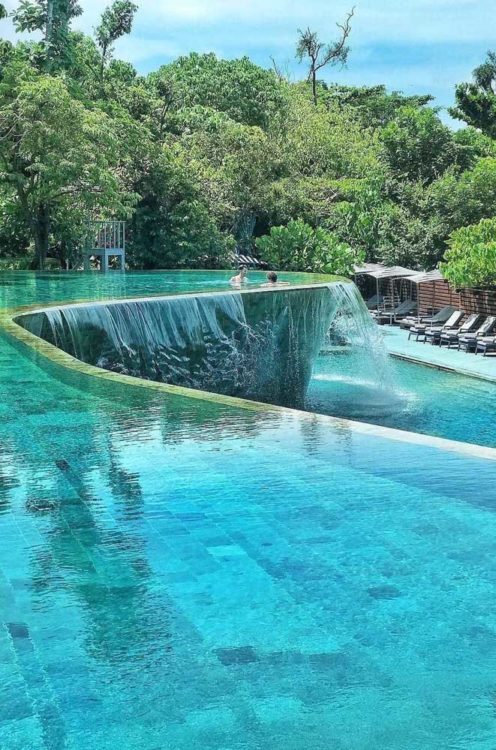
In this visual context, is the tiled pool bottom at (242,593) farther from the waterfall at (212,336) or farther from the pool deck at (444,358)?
the pool deck at (444,358)

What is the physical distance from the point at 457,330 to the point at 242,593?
23.7m

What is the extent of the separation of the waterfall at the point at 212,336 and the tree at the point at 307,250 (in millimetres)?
15060

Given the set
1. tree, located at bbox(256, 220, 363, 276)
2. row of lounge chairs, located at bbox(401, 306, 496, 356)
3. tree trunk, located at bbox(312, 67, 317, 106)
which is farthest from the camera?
tree trunk, located at bbox(312, 67, 317, 106)

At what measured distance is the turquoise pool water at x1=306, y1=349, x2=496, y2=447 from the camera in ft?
52.1

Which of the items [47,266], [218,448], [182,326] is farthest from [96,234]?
[218,448]

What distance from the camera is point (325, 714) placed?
3598 millimetres

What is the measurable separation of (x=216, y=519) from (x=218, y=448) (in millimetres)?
1561

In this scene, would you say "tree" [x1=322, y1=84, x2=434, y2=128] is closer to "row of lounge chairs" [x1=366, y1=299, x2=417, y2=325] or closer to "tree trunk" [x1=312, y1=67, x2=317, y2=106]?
"tree trunk" [x1=312, y1=67, x2=317, y2=106]

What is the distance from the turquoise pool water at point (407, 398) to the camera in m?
15.9

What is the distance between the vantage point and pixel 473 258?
27516mm

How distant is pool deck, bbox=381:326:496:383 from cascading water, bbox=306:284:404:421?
1371mm

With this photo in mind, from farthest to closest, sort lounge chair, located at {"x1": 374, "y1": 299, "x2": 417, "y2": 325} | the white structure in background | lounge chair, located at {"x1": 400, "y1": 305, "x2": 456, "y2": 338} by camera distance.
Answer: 1. lounge chair, located at {"x1": 374, "y1": 299, "x2": 417, "y2": 325}
2. the white structure in background
3. lounge chair, located at {"x1": 400, "y1": 305, "x2": 456, "y2": 338}

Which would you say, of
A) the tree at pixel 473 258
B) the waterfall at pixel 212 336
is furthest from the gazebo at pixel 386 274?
the waterfall at pixel 212 336

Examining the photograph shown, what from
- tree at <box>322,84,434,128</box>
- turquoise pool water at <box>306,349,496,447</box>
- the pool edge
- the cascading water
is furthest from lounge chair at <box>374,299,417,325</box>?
tree at <box>322,84,434,128</box>
